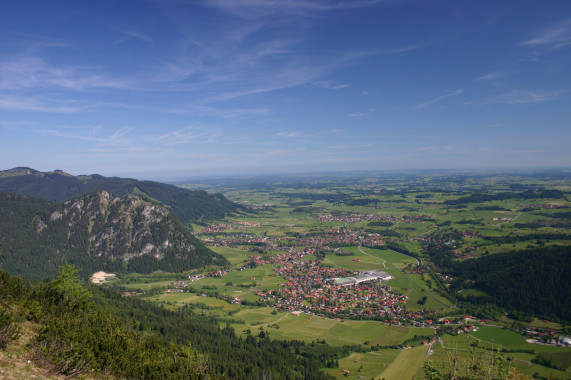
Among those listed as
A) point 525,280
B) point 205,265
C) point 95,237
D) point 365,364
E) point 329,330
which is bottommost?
point 205,265

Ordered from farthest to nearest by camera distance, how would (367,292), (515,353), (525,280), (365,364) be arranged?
1. (367,292)
2. (525,280)
3. (515,353)
4. (365,364)

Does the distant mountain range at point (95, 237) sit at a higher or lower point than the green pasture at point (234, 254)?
higher

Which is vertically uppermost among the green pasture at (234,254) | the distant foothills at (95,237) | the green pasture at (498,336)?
the distant foothills at (95,237)

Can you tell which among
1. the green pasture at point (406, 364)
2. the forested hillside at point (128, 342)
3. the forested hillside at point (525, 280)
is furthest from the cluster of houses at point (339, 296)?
the forested hillside at point (525, 280)

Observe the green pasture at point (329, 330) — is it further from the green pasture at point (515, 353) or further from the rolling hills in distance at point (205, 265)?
the green pasture at point (515, 353)

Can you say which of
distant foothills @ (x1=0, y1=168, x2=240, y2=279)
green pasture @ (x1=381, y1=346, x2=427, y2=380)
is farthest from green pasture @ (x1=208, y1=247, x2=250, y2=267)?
green pasture @ (x1=381, y1=346, x2=427, y2=380)

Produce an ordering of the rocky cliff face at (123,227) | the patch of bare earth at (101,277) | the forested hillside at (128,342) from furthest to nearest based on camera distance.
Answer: the rocky cliff face at (123,227) < the patch of bare earth at (101,277) < the forested hillside at (128,342)

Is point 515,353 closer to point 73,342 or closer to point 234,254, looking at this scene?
point 73,342

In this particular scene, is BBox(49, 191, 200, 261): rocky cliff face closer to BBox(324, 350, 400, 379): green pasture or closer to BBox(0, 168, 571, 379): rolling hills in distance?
BBox(0, 168, 571, 379): rolling hills in distance

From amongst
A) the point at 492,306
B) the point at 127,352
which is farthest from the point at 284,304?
the point at 127,352

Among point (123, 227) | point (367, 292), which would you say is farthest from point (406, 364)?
point (123, 227)
